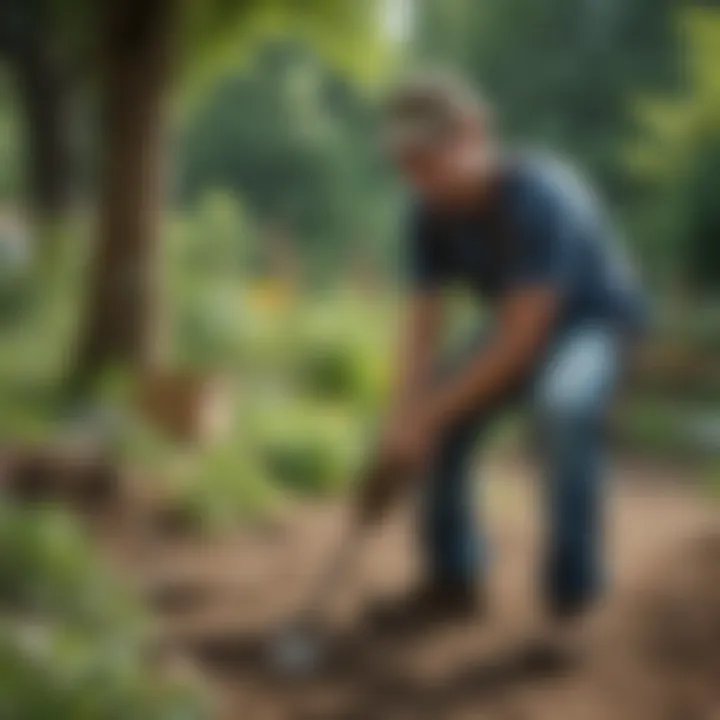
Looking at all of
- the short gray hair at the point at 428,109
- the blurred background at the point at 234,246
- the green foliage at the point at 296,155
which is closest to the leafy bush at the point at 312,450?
the blurred background at the point at 234,246

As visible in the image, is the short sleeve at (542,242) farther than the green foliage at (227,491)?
No

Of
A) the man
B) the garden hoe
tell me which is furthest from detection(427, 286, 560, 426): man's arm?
the garden hoe

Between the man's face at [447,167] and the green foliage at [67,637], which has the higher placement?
the man's face at [447,167]

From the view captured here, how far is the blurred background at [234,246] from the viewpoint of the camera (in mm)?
1087

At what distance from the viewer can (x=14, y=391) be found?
1254 mm

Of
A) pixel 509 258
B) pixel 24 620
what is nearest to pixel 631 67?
pixel 509 258

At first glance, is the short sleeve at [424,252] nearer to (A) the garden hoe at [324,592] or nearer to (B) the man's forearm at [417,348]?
(B) the man's forearm at [417,348]

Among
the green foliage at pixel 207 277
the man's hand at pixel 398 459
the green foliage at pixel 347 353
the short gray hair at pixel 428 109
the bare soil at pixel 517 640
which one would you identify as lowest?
the bare soil at pixel 517 640

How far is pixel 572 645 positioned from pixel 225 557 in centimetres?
31

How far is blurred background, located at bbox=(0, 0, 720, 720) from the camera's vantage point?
3.57ft

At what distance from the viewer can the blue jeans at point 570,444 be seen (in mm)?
1086

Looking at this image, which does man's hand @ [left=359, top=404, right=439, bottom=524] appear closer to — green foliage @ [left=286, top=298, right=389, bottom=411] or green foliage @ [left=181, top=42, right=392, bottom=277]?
green foliage @ [left=286, top=298, right=389, bottom=411]

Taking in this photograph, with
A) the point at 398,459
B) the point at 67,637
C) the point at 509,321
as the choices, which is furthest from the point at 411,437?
the point at 67,637

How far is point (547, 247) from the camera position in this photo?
109 cm
